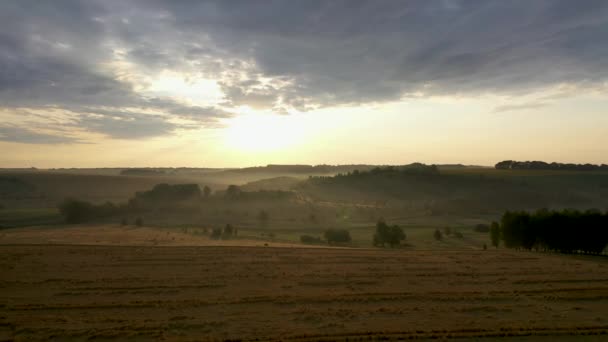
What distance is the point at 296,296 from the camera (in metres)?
21.4

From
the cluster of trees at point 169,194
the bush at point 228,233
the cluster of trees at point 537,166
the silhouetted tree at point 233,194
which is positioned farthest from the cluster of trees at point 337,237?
the cluster of trees at point 537,166

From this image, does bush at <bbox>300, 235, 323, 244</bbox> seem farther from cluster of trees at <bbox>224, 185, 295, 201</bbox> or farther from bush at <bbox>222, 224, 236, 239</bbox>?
cluster of trees at <bbox>224, 185, 295, 201</bbox>

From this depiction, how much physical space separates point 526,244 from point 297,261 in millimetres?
25137

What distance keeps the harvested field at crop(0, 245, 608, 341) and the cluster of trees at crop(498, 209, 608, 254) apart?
5458 mm

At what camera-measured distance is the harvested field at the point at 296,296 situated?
16391 millimetres

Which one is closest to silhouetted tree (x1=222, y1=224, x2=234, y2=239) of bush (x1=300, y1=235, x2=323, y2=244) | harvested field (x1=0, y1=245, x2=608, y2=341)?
bush (x1=300, y1=235, x2=323, y2=244)

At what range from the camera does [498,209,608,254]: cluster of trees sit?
39.0 metres

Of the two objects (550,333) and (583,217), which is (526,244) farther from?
(550,333)

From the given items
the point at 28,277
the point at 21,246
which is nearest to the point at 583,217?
the point at 28,277

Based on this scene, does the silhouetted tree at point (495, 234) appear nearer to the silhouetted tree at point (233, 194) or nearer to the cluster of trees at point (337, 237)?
the cluster of trees at point (337, 237)

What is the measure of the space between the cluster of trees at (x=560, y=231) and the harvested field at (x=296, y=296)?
5458 millimetres

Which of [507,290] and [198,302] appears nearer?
[198,302]

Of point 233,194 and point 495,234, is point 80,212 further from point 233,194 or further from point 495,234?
point 495,234

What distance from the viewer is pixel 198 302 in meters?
20.3
